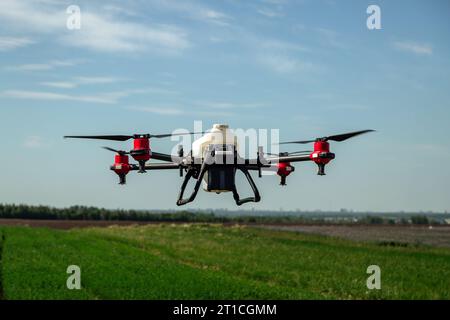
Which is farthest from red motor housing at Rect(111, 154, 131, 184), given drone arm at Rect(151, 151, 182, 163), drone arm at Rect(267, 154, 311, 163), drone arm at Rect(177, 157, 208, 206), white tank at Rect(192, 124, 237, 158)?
drone arm at Rect(267, 154, 311, 163)

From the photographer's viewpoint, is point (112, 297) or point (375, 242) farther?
point (375, 242)

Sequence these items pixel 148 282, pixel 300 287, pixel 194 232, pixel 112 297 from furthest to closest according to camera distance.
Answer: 1. pixel 194 232
2. pixel 300 287
3. pixel 148 282
4. pixel 112 297

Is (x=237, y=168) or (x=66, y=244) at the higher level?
(x=237, y=168)

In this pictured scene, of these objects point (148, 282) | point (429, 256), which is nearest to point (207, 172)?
point (148, 282)

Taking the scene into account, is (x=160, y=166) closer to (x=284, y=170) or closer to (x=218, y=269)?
(x=284, y=170)

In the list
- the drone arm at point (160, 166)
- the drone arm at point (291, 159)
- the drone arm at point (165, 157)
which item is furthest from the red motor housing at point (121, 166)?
the drone arm at point (291, 159)
